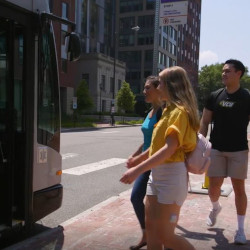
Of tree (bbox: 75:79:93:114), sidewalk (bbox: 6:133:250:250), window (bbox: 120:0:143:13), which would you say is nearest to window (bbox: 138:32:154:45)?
window (bbox: 120:0:143:13)

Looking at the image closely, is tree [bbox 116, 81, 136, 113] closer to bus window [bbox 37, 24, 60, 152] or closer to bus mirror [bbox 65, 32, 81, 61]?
bus window [bbox 37, 24, 60, 152]

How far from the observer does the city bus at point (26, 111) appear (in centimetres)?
387

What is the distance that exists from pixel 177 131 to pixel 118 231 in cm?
235


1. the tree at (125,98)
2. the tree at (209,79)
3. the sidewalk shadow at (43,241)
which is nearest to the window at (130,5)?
the tree at (125,98)

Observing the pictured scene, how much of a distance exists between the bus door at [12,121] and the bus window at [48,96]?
25 centimetres

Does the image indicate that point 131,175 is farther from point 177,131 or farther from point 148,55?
point 148,55

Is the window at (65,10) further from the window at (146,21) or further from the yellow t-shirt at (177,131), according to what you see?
the yellow t-shirt at (177,131)

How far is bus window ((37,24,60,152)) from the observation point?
168 inches

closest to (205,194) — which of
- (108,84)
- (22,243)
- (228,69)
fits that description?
(228,69)

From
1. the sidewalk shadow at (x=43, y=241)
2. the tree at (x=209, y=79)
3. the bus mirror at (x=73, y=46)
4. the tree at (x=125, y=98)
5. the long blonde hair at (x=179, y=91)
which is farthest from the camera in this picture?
the tree at (x=209, y=79)

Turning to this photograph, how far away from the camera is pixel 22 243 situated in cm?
411

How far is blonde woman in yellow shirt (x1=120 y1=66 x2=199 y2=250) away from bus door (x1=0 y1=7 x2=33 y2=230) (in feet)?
5.17

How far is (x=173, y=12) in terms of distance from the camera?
304 inches

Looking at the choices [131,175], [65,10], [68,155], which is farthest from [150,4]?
[131,175]
